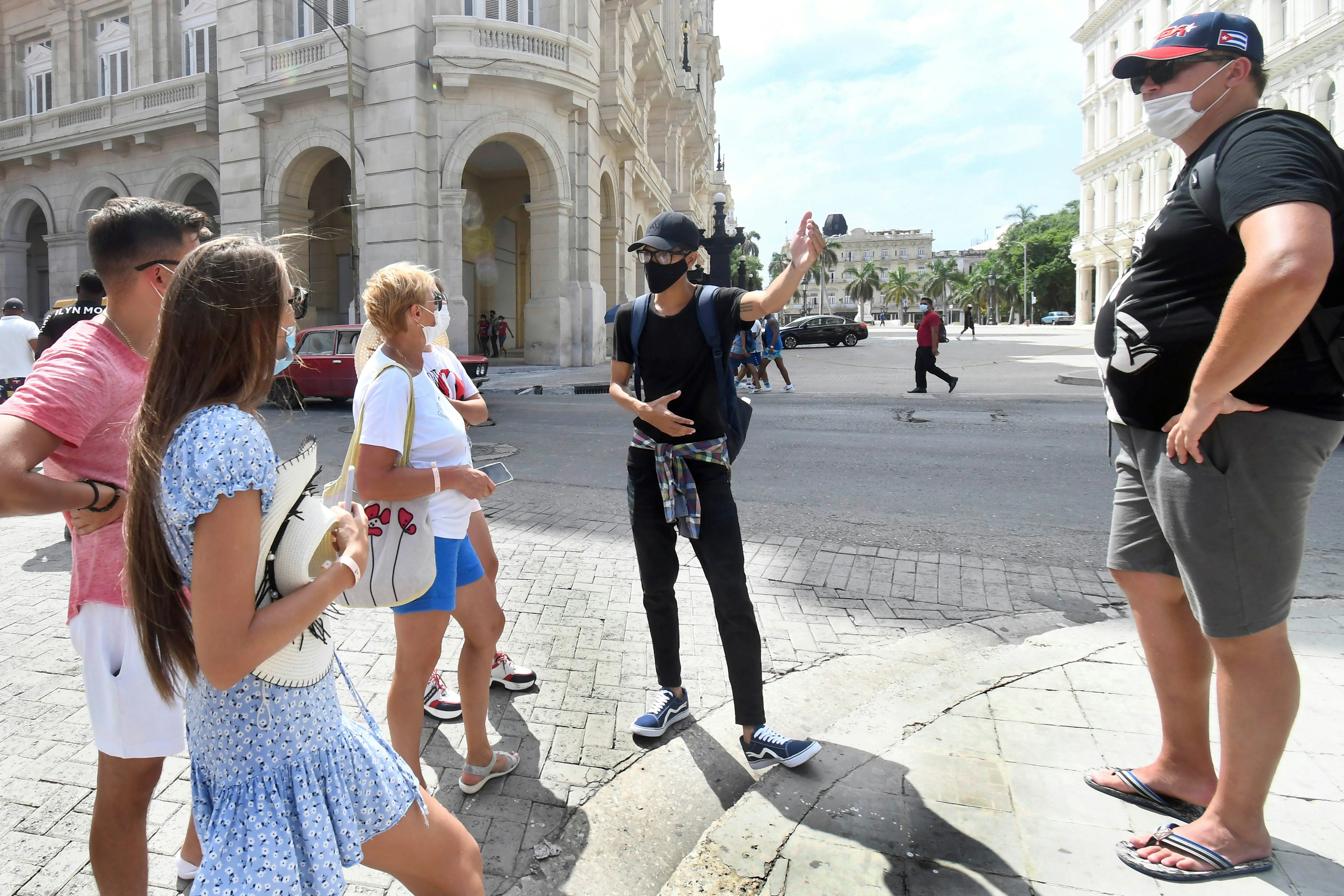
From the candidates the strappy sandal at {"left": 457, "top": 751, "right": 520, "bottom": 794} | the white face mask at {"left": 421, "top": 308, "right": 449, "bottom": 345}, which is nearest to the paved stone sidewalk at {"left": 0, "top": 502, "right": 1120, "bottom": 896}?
the strappy sandal at {"left": 457, "top": 751, "right": 520, "bottom": 794}

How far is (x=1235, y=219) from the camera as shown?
6.40 feet

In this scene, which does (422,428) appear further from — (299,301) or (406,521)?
(299,301)


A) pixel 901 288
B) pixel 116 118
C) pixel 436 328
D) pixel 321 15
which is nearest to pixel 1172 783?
pixel 436 328

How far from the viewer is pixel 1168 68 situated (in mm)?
2242

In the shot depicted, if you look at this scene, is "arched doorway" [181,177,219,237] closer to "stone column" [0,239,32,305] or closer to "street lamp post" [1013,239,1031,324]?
"stone column" [0,239,32,305]

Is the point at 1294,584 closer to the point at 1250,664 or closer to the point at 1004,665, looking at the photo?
the point at 1250,664

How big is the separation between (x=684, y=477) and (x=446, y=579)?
36.9 inches

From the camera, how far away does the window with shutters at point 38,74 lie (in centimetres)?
2767

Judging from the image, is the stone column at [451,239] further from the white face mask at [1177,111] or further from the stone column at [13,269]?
the white face mask at [1177,111]

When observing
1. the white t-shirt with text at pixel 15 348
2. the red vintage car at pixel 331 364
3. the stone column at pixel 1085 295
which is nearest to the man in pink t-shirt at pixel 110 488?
the white t-shirt with text at pixel 15 348

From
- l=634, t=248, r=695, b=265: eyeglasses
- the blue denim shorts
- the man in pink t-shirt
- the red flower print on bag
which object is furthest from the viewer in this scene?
l=634, t=248, r=695, b=265: eyeglasses

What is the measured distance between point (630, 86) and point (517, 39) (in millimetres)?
7225

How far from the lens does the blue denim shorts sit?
2533 millimetres

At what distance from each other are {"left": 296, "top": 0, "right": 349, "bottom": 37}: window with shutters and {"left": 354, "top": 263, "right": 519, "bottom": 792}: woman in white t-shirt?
74.6 feet
